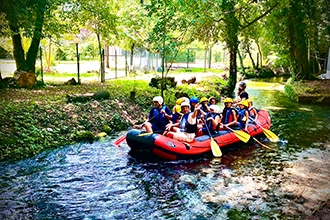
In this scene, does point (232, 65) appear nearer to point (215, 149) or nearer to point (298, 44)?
point (298, 44)

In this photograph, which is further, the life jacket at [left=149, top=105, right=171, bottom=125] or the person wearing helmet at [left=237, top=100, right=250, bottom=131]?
the person wearing helmet at [left=237, top=100, right=250, bottom=131]

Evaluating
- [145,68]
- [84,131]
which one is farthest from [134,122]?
[145,68]

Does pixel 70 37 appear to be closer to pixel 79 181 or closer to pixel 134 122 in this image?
pixel 134 122

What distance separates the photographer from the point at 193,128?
7824mm

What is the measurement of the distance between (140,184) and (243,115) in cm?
406

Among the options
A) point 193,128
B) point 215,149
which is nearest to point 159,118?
point 193,128

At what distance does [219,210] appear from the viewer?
5.46 m

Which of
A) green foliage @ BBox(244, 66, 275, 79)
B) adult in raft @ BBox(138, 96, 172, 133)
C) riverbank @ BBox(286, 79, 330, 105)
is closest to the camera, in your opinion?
adult in raft @ BBox(138, 96, 172, 133)

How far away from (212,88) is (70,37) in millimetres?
8147

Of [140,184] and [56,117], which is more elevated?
[56,117]

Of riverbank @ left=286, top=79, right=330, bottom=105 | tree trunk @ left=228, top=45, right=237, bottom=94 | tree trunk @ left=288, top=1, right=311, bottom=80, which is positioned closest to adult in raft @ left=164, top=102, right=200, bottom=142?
tree trunk @ left=228, top=45, right=237, bottom=94

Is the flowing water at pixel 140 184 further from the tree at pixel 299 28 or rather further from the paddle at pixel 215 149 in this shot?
the tree at pixel 299 28

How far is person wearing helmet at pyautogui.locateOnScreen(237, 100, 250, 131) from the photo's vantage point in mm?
9211

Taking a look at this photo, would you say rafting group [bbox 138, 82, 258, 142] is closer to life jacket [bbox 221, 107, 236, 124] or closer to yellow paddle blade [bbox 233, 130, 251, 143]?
life jacket [bbox 221, 107, 236, 124]
